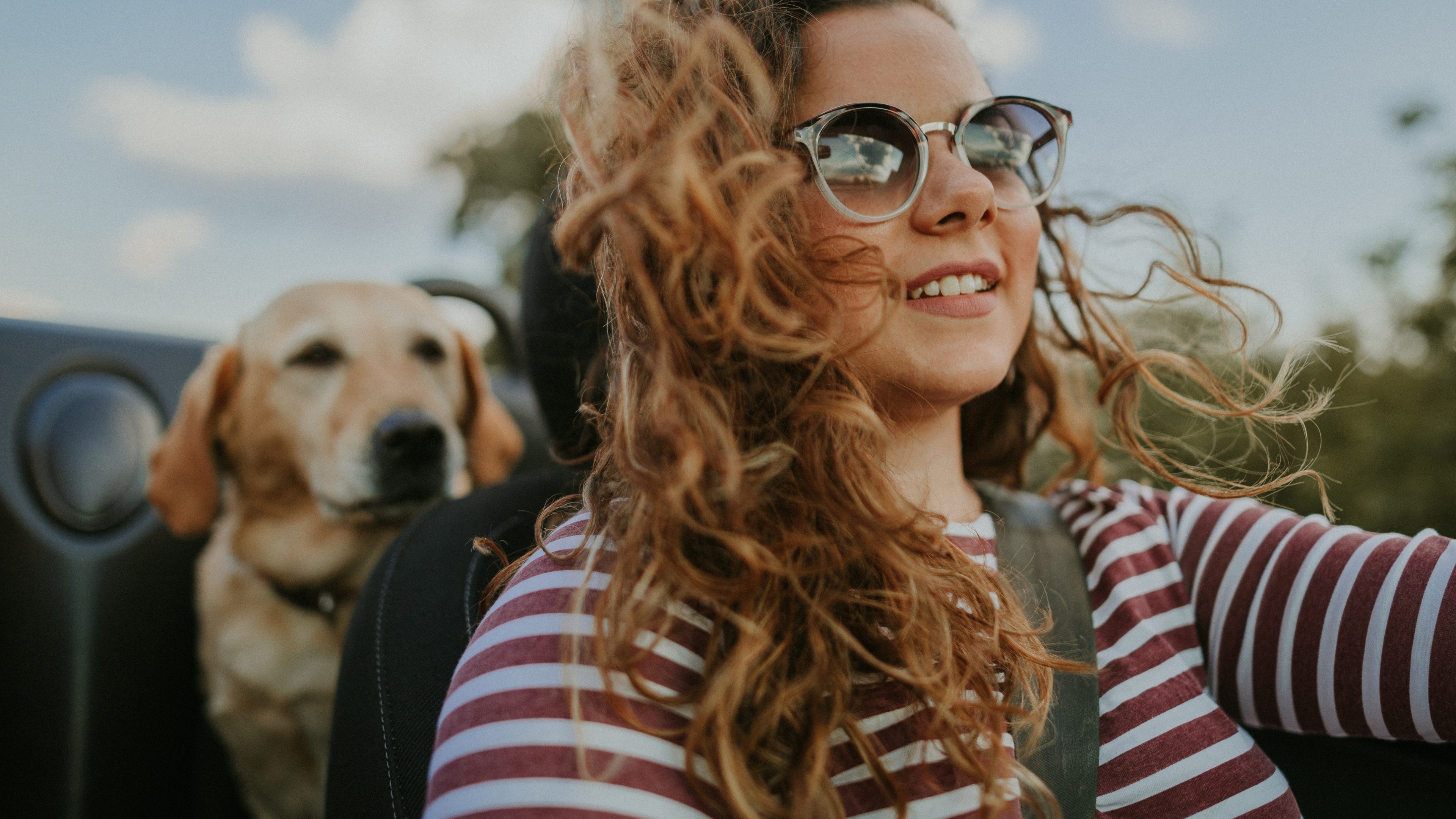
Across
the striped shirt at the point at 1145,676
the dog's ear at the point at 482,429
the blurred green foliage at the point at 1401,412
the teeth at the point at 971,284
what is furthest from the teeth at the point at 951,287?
the dog's ear at the point at 482,429

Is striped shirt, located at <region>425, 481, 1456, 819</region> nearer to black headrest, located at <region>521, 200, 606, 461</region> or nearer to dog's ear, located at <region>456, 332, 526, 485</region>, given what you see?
black headrest, located at <region>521, 200, 606, 461</region>

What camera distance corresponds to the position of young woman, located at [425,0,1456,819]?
32.1 inches

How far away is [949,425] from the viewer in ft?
4.24

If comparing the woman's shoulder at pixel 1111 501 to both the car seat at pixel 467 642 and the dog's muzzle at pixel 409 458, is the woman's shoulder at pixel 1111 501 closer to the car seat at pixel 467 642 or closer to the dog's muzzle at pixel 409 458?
the car seat at pixel 467 642

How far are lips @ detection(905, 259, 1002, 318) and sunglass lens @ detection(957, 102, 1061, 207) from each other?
0.36 feet

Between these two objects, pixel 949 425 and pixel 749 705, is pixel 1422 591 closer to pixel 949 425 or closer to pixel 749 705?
pixel 949 425

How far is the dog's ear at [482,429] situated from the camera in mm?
2299

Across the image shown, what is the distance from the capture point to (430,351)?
88.7 inches

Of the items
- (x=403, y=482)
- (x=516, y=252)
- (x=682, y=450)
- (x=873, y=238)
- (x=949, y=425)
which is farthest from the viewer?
(x=516, y=252)

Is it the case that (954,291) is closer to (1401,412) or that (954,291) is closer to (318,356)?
(318,356)

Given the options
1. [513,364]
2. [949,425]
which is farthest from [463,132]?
[949,425]

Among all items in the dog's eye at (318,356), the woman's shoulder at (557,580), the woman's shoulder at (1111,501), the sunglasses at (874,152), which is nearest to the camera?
the woman's shoulder at (557,580)

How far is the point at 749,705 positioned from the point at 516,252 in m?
12.5

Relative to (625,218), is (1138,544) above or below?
below
